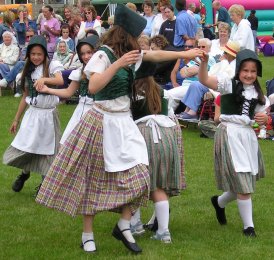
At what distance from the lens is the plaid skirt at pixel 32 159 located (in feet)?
24.3

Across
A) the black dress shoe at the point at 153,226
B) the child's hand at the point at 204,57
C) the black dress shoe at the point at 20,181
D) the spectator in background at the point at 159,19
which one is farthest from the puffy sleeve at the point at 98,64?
the spectator in background at the point at 159,19

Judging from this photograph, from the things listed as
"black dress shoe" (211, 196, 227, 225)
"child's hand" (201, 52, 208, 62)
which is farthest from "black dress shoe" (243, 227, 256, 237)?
"child's hand" (201, 52, 208, 62)

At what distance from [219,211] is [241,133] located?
831 mm

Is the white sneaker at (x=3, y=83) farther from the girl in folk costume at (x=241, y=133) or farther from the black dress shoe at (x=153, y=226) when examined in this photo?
the girl in folk costume at (x=241, y=133)

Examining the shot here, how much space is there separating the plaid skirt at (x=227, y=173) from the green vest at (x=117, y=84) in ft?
3.57

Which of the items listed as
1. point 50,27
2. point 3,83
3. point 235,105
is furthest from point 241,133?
point 50,27

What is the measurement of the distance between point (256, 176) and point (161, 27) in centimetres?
857

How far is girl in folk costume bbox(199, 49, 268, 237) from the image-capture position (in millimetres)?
6020

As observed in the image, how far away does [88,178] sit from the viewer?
5477 millimetres

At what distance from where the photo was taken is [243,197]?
19.8 ft

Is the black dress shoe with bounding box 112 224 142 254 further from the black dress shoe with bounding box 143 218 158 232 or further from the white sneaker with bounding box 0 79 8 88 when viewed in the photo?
the white sneaker with bounding box 0 79 8 88

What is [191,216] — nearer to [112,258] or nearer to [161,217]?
[161,217]

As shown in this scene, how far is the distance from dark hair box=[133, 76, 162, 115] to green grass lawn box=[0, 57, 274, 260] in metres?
1.09

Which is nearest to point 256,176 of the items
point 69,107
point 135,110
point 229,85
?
point 229,85
